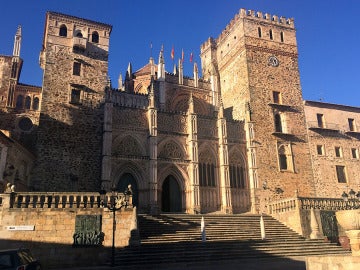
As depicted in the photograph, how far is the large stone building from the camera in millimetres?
26531

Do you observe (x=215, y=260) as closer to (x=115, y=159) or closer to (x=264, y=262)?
(x=264, y=262)

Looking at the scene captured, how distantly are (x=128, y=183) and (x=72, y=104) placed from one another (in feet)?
Result: 24.5

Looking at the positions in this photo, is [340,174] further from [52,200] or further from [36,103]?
[36,103]

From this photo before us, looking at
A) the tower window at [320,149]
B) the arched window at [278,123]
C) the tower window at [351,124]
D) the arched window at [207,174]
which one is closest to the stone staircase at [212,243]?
the arched window at [207,174]

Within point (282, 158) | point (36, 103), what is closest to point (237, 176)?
point (282, 158)

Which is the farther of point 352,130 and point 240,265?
point 352,130

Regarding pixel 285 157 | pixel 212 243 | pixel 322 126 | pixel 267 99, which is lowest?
pixel 212 243

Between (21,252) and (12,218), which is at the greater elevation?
(12,218)

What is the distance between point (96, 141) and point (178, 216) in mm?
8671

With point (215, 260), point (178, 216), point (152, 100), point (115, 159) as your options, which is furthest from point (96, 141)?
point (215, 260)

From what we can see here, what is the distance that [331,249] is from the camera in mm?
21016

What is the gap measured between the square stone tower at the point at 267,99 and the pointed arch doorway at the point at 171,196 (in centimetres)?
671

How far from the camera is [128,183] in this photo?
27.6 m

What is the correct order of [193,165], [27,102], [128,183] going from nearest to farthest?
1. [128,183]
2. [193,165]
3. [27,102]
